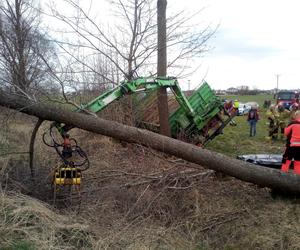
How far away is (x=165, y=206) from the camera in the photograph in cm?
577

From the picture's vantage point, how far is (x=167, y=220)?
5.46 m

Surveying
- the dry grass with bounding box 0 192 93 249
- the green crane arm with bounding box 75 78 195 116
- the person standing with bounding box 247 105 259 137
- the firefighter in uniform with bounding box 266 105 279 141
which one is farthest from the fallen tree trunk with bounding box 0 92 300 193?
the person standing with bounding box 247 105 259 137

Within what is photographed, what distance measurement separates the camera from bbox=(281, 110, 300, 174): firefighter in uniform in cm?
669

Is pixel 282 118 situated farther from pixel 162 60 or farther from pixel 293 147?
pixel 293 147

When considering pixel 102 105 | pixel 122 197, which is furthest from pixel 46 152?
pixel 122 197

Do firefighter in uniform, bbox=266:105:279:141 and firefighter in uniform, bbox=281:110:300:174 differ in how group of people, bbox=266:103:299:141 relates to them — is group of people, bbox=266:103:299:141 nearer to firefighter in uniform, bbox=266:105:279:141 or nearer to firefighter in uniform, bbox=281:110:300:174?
firefighter in uniform, bbox=266:105:279:141

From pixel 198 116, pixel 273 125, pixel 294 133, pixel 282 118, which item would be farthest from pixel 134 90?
pixel 282 118

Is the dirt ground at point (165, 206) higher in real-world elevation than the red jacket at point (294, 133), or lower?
lower

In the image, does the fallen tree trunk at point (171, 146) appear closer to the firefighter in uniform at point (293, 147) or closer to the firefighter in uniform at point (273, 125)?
the firefighter in uniform at point (293, 147)

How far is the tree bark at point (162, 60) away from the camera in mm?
9320

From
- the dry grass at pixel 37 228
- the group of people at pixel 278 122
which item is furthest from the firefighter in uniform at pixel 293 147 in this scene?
the group of people at pixel 278 122

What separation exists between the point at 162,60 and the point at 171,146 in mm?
4064

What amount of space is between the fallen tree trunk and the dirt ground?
1.15ft

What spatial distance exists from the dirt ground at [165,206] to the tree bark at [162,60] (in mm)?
2780
